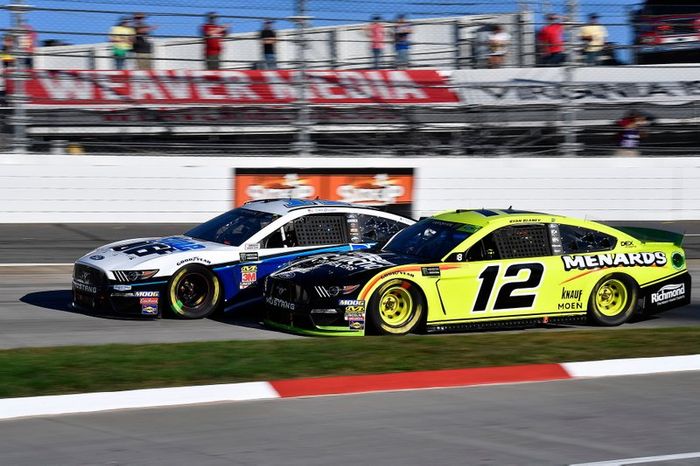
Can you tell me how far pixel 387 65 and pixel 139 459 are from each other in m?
17.4

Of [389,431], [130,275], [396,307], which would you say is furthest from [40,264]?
[389,431]

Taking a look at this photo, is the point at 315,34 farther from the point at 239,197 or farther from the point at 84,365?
the point at 84,365

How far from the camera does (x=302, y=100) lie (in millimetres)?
20922

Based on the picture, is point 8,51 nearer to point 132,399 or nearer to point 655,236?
point 655,236

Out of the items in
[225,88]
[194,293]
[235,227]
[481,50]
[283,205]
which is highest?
[481,50]

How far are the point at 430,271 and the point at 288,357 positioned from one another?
219 cm

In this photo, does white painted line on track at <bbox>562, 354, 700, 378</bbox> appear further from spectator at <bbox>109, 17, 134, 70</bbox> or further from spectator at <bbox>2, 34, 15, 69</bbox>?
spectator at <bbox>2, 34, 15, 69</bbox>

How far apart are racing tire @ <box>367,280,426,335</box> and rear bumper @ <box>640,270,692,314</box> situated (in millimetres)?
2603

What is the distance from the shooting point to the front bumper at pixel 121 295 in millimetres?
10477

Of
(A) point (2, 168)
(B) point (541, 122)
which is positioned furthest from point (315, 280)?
(B) point (541, 122)

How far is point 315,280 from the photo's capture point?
32.4 feet

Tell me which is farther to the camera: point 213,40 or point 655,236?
point 213,40

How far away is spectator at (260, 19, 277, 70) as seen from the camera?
2108 centimetres

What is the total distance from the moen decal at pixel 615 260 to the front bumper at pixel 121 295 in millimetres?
4111
